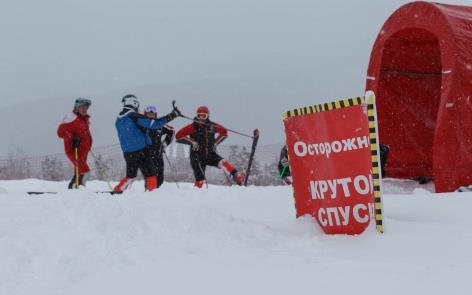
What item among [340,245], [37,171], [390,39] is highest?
[390,39]

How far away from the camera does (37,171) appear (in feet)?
69.1

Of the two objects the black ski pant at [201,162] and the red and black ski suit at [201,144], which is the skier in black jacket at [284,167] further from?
the black ski pant at [201,162]

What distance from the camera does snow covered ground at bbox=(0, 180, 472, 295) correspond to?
2.96 metres

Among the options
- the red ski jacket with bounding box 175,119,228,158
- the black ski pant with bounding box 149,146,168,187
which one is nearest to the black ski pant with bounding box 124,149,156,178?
the black ski pant with bounding box 149,146,168,187

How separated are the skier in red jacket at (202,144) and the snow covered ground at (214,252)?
5.14 metres

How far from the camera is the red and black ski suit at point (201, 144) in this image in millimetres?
10523

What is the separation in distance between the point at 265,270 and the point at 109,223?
4.64 ft

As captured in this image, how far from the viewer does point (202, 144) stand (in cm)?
1058

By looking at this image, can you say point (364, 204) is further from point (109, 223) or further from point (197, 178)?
point (197, 178)

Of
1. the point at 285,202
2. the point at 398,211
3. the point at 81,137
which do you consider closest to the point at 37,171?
the point at 81,137

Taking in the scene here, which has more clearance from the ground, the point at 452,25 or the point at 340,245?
the point at 452,25

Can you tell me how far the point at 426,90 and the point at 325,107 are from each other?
656 centimetres

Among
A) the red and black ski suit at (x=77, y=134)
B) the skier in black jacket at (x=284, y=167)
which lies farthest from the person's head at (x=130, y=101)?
the skier in black jacket at (x=284, y=167)

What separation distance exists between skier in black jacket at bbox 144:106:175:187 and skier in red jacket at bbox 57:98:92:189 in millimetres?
1189
